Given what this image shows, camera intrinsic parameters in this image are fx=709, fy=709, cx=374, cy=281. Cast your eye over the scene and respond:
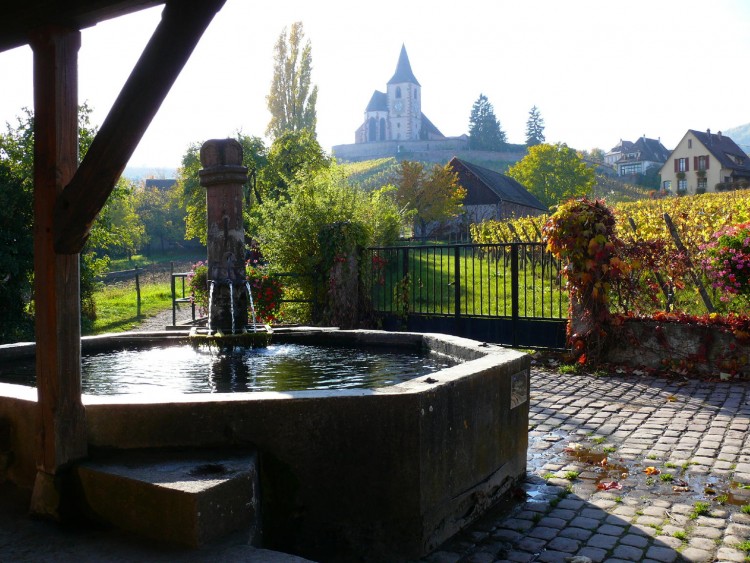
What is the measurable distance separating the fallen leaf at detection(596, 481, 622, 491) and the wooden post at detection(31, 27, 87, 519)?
3.50 m

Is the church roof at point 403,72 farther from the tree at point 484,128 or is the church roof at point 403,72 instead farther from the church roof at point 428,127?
the tree at point 484,128

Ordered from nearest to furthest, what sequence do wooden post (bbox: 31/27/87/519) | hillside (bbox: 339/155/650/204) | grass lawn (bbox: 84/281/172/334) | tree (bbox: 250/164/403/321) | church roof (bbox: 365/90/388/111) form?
wooden post (bbox: 31/27/87/519)
tree (bbox: 250/164/403/321)
grass lawn (bbox: 84/281/172/334)
hillside (bbox: 339/155/650/204)
church roof (bbox: 365/90/388/111)

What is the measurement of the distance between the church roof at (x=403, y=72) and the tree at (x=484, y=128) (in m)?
23.3

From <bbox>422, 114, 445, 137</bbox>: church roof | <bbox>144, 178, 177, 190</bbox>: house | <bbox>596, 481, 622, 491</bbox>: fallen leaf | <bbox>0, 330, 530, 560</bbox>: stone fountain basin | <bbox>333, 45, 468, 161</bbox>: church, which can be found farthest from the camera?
<bbox>422, 114, 445, 137</bbox>: church roof

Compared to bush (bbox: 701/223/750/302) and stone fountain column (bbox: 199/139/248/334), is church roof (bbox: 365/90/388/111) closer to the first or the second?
bush (bbox: 701/223/750/302)

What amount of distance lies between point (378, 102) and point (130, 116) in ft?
434

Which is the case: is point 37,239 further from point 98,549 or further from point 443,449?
point 443,449

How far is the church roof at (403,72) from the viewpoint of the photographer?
12800 centimetres

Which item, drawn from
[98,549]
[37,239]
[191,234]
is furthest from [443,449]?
[191,234]

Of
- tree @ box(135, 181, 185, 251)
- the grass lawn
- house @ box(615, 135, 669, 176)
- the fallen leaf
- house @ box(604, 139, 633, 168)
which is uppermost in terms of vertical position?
house @ box(604, 139, 633, 168)

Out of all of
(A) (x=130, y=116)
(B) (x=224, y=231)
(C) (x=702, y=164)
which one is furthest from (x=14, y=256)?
(C) (x=702, y=164)

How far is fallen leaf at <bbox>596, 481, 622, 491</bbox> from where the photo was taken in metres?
5.08

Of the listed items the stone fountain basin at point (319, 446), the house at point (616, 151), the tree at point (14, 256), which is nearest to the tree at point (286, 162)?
the tree at point (14, 256)

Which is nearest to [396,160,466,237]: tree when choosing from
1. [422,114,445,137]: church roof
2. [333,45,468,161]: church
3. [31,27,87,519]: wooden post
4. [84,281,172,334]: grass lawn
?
[84,281,172,334]: grass lawn
